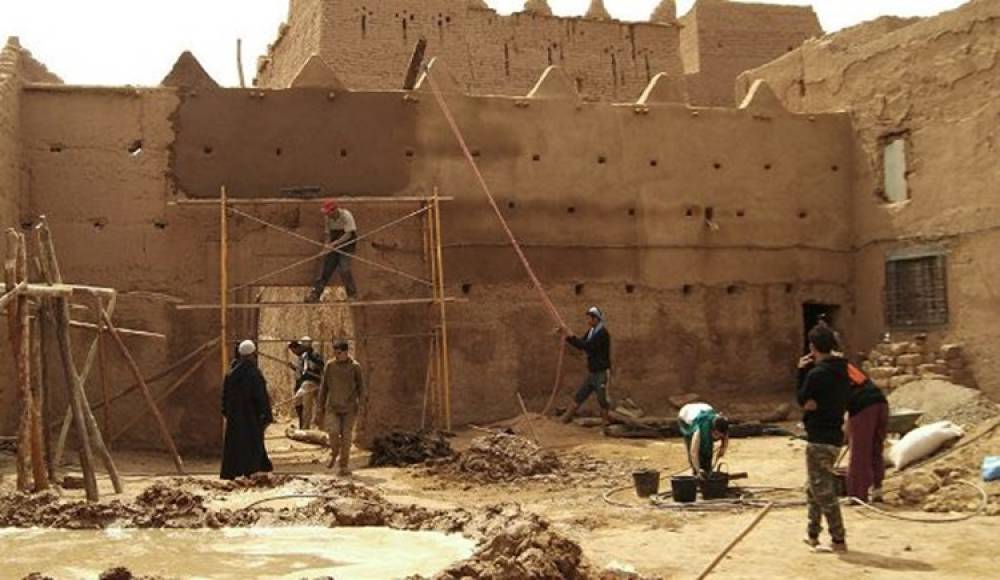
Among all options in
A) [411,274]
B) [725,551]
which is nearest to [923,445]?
[725,551]

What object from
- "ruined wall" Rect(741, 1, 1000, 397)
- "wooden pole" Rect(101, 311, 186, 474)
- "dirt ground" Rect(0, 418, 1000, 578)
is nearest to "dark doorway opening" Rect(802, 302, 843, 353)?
"ruined wall" Rect(741, 1, 1000, 397)

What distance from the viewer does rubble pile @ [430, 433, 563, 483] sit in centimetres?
1045

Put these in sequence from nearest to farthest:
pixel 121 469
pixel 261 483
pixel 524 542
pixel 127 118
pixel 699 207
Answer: pixel 524 542 → pixel 261 483 → pixel 121 469 → pixel 127 118 → pixel 699 207

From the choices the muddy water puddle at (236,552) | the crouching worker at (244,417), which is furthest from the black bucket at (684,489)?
the crouching worker at (244,417)

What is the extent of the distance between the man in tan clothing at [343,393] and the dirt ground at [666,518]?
403 mm

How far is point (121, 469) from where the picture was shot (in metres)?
11.4

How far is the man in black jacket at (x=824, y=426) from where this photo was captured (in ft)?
21.3

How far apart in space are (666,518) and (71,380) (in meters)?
4.84

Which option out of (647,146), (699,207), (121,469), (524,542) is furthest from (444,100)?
(524,542)

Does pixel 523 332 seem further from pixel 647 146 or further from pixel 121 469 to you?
pixel 121 469

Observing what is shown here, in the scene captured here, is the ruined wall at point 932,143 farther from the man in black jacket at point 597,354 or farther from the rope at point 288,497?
the rope at point 288,497

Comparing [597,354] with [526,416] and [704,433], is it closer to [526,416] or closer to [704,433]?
[526,416]

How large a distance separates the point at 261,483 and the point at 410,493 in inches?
62.8

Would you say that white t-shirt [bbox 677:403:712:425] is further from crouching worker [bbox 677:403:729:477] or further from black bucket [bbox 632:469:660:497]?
black bucket [bbox 632:469:660:497]
